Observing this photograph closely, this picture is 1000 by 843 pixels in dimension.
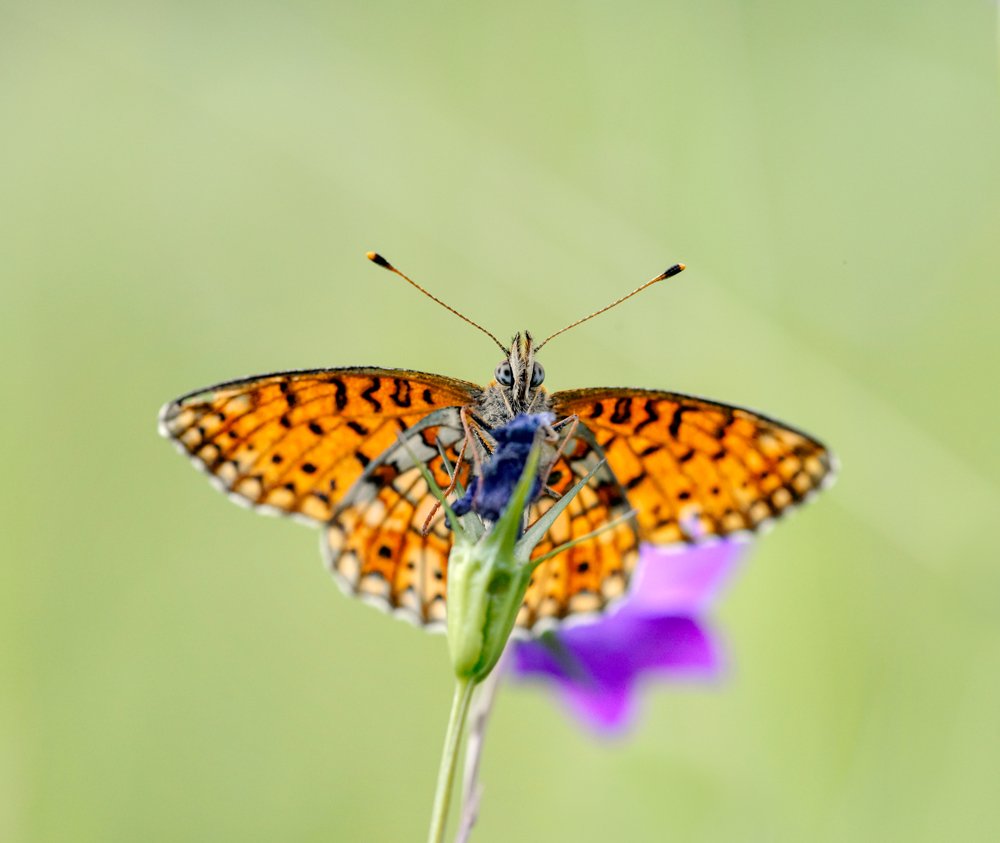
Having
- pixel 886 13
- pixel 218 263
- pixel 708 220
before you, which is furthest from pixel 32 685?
pixel 886 13

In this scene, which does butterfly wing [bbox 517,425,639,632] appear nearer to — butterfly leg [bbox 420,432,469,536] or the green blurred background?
butterfly leg [bbox 420,432,469,536]

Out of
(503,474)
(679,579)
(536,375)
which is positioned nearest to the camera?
(503,474)

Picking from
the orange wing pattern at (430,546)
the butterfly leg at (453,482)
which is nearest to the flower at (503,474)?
the butterfly leg at (453,482)

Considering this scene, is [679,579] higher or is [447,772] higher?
[679,579]

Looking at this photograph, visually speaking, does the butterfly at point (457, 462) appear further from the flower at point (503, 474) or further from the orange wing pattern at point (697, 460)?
the flower at point (503, 474)

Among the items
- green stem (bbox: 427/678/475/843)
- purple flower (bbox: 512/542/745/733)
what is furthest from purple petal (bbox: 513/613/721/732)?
green stem (bbox: 427/678/475/843)

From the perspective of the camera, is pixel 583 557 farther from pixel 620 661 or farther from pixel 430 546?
pixel 620 661

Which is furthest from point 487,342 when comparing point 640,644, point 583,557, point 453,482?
point 453,482
